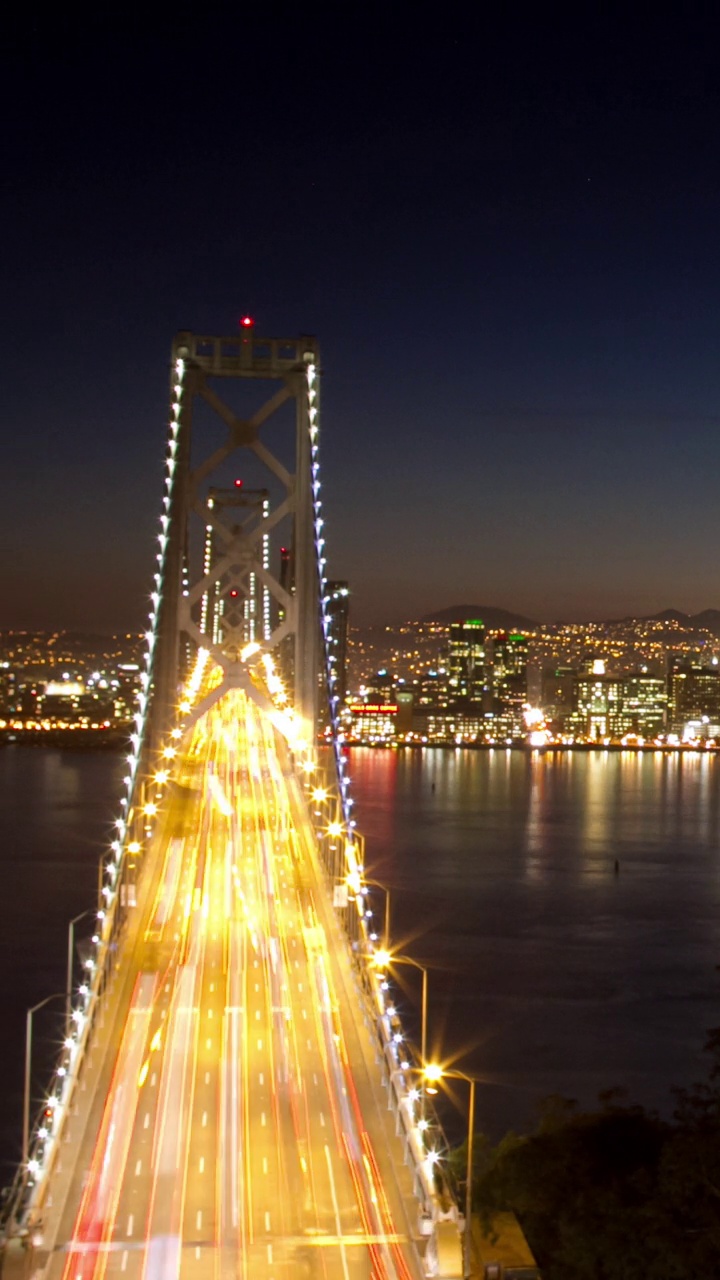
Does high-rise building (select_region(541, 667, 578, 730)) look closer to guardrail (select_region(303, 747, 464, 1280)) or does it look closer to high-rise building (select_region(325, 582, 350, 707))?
high-rise building (select_region(325, 582, 350, 707))

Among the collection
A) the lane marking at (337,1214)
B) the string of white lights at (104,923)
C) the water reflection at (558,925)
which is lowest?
the water reflection at (558,925)

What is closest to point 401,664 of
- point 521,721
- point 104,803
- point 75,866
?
point 521,721

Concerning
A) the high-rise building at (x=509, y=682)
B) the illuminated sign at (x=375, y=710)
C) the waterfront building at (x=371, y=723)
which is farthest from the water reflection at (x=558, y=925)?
the high-rise building at (x=509, y=682)

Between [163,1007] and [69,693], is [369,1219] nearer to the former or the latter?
[163,1007]

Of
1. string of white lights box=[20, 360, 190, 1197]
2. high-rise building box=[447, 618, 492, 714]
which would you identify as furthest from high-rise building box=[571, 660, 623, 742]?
string of white lights box=[20, 360, 190, 1197]

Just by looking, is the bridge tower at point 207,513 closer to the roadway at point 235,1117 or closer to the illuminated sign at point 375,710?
the roadway at point 235,1117

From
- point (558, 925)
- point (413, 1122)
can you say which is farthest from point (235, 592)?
point (413, 1122)
